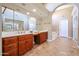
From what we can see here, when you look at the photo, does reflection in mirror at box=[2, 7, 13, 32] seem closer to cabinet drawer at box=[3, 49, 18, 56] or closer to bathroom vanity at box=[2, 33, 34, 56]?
bathroom vanity at box=[2, 33, 34, 56]

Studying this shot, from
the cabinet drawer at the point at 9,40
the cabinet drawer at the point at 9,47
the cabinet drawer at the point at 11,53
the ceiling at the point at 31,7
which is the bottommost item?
the cabinet drawer at the point at 11,53

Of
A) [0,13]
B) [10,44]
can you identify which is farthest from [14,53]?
[0,13]

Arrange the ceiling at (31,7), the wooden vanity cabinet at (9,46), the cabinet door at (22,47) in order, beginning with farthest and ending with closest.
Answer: the cabinet door at (22,47), the ceiling at (31,7), the wooden vanity cabinet at (9,46)

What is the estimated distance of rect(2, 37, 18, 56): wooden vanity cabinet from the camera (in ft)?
9.04

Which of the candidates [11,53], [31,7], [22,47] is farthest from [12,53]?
[31,7]

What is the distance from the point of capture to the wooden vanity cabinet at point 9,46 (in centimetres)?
275

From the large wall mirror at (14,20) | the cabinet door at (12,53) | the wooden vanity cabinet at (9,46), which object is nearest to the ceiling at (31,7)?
the large wall mirror at (14,20)

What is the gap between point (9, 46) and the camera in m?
2.91

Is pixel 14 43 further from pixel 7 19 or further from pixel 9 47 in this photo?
pixel 7 19

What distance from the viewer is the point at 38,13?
3.61 m

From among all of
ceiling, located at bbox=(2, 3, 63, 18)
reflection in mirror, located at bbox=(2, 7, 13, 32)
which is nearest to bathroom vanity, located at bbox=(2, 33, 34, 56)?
reflection in mirror, located at bbox=(2, 7, 13, 32)

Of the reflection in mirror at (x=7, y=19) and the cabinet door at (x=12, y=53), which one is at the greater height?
the reflection in mirror at (x=7, y=19)

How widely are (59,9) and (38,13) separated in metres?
0.59

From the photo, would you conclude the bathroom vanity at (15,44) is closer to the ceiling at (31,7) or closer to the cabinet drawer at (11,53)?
the cabinet drawer at (11,53)
